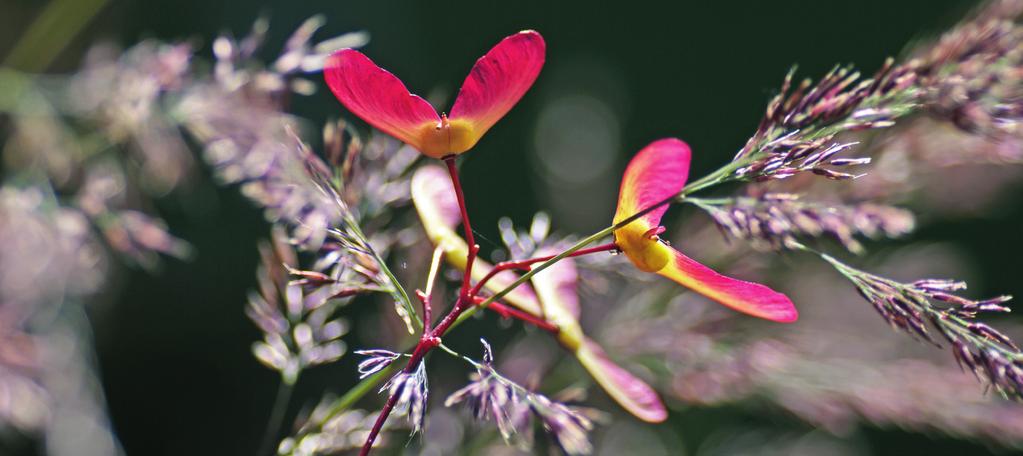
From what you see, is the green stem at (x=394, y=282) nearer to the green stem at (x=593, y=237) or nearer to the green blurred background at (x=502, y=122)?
the green stem at (x=593, y=237)

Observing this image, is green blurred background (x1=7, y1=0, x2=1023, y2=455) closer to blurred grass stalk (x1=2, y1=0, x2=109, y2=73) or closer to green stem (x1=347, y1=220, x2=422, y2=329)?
blurred grass stalk (x1=2, y1=0, x2=109, y2=73)

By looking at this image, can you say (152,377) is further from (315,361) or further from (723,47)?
(723,47)

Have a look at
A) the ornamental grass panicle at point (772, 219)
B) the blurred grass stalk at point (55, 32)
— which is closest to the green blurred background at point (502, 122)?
the blurred grass stalk at point (55, 32)

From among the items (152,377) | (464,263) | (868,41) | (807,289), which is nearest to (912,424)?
(807,289)

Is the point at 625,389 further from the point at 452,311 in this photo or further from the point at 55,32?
the point at 55,32

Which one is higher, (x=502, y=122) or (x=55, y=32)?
(x=55, y=32)

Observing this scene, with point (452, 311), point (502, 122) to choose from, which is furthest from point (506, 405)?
point (502, 122)
